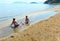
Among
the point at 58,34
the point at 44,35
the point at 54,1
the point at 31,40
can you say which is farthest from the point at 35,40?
the point at 54,1

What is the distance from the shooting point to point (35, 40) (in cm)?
1085

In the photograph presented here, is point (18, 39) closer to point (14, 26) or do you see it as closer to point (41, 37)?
point (41, 37)

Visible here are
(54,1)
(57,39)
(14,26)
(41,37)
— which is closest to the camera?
(57,39)

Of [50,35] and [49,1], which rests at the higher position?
[50,35]

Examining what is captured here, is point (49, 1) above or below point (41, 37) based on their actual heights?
below

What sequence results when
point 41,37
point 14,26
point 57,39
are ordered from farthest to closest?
point 14,26
point 41,37
point 57,39

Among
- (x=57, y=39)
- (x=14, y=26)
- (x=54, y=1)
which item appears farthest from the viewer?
(x=54, y=1)

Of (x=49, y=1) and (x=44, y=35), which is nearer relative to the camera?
(x=44, y=35)

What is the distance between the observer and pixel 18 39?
11.4 meters

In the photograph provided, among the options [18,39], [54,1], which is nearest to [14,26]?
[18,39]

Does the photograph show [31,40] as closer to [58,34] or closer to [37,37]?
[37,37]

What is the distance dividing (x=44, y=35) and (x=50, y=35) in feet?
1.43

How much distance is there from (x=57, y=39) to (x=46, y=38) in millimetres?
804

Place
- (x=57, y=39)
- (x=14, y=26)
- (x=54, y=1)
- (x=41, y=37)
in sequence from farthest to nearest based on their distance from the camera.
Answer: (x=54, y=1) < (x=14, y=26) < (x=41, y=37) < (x=57, y=39)
